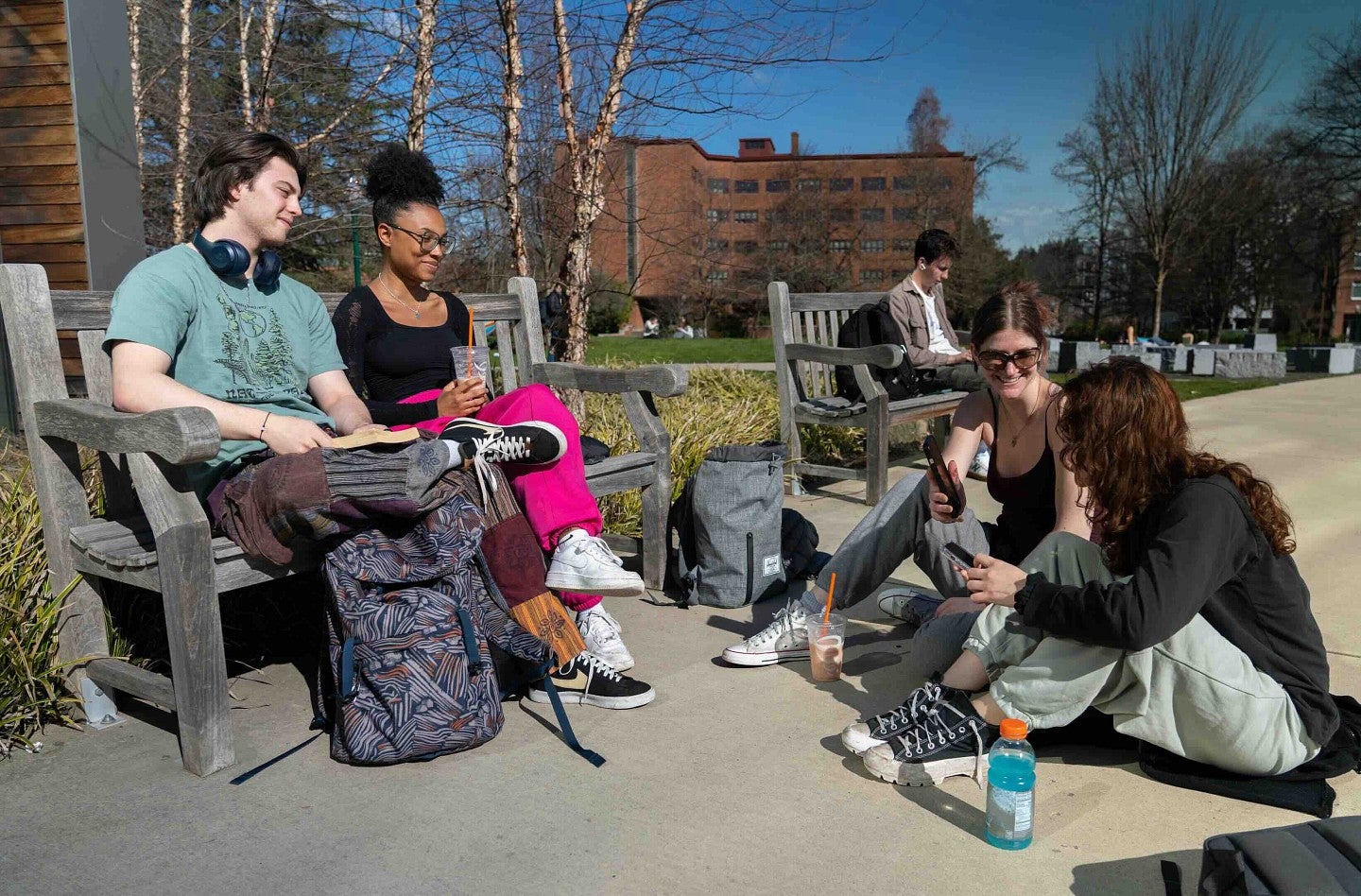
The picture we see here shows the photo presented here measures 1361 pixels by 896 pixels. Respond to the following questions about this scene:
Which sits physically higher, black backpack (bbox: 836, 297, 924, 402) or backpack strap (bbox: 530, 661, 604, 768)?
black backpack (bbox: 836, 297, 924, 402)

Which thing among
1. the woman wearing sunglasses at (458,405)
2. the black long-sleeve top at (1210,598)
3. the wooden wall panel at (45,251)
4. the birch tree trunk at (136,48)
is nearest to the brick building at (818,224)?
the birch tree trunk at (136,48)

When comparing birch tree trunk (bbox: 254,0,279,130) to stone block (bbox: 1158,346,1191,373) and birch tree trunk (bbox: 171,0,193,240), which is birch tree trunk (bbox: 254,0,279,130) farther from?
stone block (bbox: 1158,346,1191,373)

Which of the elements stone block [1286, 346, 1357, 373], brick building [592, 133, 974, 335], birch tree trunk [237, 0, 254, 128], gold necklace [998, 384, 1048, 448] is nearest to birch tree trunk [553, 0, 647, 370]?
birch tree trunk [237, 0, 254, 128]

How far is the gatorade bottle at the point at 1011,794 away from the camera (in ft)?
7.04

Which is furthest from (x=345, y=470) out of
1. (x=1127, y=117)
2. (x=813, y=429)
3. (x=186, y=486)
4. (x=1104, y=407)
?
(x=1127, y=117)

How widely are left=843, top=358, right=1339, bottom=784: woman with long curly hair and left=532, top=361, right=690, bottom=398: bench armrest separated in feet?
5.64

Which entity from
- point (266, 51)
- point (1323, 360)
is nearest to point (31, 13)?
point (266, 51)

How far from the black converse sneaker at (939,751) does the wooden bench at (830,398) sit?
9.41 ft

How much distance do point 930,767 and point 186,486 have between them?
78.1 inches

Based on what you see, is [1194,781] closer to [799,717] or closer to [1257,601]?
[1257,601]

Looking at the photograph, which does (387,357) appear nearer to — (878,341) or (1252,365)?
(878,341)

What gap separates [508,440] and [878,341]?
3445mm

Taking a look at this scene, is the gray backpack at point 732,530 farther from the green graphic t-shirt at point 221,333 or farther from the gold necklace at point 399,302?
the green graphic t-shirt at point 221,333

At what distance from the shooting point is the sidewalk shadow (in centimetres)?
203
